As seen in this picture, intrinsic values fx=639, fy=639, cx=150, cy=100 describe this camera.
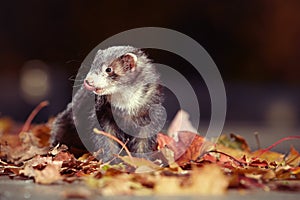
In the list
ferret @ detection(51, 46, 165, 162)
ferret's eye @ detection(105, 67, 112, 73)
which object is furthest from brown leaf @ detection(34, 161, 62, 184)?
ferret's eye @ detection(105, 67, 112, 73)

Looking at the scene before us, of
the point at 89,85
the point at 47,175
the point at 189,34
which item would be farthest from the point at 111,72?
the point at 189,34

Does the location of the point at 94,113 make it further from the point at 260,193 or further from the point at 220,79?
the point at 220,79

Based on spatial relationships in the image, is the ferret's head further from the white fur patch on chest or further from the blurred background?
the blurred background

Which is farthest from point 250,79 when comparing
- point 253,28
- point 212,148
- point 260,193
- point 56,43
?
point 260,193

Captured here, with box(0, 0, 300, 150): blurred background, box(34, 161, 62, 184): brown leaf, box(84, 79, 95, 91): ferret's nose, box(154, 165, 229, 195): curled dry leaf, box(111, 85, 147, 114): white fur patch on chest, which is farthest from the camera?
box(0, 0, 300, 150): blurred background

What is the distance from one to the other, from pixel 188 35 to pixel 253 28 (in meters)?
Answer: 0.97

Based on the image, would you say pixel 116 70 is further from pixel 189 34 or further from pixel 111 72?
pixel 189 34

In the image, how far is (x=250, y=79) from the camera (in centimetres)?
916

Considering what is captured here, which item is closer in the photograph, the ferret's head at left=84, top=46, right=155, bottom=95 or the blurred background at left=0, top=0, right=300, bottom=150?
the ferret's head at left=84, top=46, right=155, bottom=95

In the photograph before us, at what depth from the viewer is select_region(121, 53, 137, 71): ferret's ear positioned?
8.45ft

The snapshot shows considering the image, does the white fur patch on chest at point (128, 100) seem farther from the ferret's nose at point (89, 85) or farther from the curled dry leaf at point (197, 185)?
the curled dry leaf at point (197, 185)

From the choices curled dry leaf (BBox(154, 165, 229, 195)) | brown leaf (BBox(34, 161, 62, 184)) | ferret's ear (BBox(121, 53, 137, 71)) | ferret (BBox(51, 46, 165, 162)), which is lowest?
brown leaf (BBox(34, 161, 62, 184))

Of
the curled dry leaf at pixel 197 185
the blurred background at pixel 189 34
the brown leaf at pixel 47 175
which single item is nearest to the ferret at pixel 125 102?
the brown leaf at pixel 47 175

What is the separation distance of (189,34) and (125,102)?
21.5 ft
